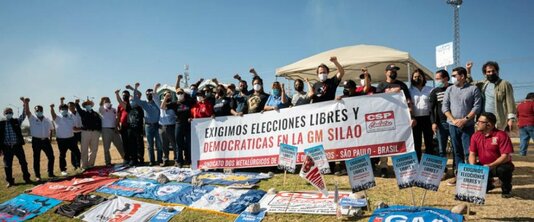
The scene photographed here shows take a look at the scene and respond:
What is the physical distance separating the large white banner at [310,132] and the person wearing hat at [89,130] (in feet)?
12.5

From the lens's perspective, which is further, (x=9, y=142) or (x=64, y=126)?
(x=64, y=126)

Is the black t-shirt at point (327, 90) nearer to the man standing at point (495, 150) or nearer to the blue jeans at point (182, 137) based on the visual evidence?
the man standing at point (495, 150)

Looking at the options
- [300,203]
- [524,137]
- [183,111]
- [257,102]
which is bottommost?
[300,203]

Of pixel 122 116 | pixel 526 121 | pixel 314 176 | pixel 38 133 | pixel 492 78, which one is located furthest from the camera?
pixel 122 116

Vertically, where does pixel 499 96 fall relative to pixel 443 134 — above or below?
above

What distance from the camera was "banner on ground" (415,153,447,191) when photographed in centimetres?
368

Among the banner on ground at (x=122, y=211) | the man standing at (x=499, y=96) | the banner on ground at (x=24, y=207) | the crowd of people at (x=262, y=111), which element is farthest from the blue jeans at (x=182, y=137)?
the man standing at (x=499, y=96)

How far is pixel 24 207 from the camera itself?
19.8 feet

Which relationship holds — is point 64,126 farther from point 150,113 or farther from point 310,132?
point 310,132

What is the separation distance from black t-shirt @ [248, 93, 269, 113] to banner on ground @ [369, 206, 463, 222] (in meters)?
3.84

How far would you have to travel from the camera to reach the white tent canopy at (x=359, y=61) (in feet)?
30.3

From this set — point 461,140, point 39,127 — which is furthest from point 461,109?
point 39,127

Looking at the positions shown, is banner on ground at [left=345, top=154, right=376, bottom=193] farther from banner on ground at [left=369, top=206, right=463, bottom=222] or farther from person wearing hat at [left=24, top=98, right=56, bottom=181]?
person wearing hat at [left=24, top=98, right=56, bottom=181]

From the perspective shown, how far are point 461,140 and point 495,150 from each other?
0.86 m
